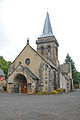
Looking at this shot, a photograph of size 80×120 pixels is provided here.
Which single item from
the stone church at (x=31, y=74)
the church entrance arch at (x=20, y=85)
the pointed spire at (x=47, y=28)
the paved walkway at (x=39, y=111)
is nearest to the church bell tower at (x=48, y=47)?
the pointed spire at (x=47, y=28)

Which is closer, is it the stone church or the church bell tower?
the stone church

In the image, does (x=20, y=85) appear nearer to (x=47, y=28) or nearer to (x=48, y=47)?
(x=48, y=47)

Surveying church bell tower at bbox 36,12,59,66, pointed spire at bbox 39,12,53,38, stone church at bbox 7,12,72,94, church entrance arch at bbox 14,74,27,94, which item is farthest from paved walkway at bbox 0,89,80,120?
pointed spire at bbox 39,12,53,38

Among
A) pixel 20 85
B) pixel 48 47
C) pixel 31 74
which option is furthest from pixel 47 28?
pixel 20 85

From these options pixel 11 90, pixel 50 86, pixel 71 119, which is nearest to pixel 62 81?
pixel 50 86

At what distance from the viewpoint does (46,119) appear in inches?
211

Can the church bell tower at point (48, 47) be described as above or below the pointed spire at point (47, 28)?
below

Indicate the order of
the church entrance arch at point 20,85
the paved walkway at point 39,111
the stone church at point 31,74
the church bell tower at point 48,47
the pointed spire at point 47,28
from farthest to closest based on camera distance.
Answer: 1. the pointed spire at point 47,28
2. the church bell tower at point 48,47
3. the church entrance arch at point 20,85
4. the stone church at point 31,74
5. the paved walkway at point 39,111

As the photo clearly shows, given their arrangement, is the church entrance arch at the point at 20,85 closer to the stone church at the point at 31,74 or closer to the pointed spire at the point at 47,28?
the stone church at the point at 31,74

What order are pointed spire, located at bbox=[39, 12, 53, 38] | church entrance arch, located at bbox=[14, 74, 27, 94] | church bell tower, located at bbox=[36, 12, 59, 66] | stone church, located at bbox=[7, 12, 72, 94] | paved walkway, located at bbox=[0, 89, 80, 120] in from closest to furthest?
paved walkway, located at bbox=[0, 89, 80, 120], stone church, located at bbox=[7, 12, 72, 94], church entrance arch, located at bbox=[14, 74, 27, 94], church bell tower, located at bbox=[36, 12, 59, 66], pointed spire, located at bbox=[39, 12, 53, 38]

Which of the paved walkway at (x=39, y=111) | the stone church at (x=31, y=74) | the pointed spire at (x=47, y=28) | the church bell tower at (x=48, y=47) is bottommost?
the paved walkway at (x=39, y=111)

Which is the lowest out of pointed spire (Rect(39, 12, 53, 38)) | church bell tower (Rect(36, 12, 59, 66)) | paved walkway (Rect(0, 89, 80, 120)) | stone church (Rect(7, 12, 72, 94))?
paved walkway (Rect(0, 89, 80, 120))

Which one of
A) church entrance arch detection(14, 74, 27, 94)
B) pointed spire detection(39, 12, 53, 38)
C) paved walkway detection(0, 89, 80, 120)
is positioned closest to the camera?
paved walkway detection(0, 89, 80, 120)

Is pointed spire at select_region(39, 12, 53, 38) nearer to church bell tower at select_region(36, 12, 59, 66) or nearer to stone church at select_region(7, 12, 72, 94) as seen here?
church bell tower at select_region(36, 12, 59, 66)
